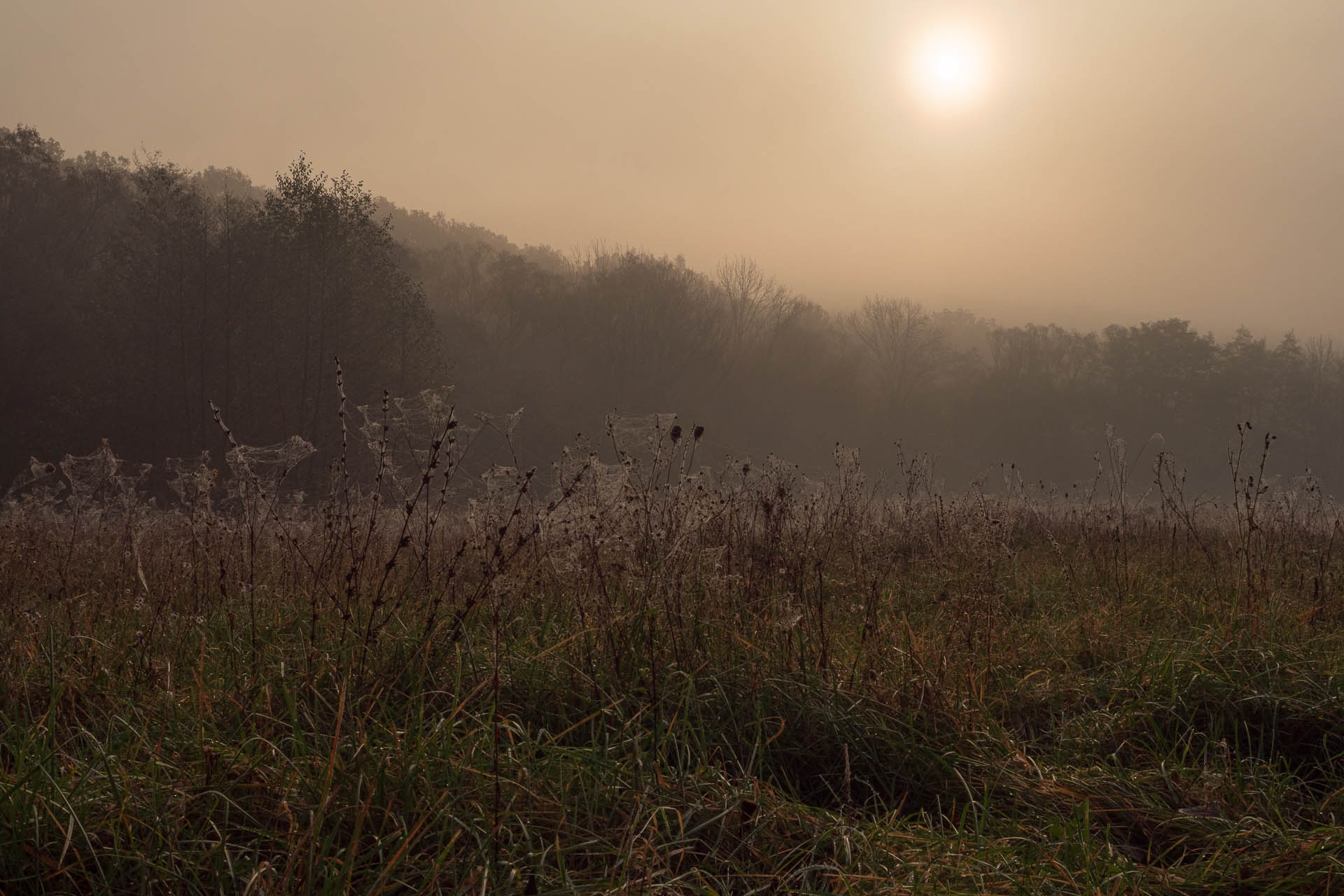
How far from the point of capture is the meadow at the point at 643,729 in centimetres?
212

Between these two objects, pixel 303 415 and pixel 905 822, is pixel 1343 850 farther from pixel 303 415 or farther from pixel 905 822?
pixel 303 415

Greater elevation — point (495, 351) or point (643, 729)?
point (495, 351)

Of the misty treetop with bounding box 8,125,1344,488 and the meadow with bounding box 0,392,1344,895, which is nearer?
the meadow with bounding box 0,392,1344,895

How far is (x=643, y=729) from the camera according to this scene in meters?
3.04

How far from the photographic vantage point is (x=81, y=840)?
2.05 meters

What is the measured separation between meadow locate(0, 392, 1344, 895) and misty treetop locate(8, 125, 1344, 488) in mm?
6119

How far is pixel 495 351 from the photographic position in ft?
145

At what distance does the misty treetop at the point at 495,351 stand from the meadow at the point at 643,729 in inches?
241

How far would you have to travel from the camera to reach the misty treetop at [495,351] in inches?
910

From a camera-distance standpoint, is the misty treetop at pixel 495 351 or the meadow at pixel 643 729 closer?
the meadow at pixel 643 729

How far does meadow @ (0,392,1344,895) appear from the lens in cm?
212

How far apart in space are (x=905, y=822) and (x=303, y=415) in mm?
23790

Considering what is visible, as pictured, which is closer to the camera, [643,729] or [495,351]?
[643,729]

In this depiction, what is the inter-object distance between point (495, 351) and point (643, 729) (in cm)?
4276
